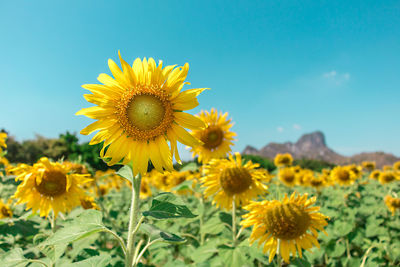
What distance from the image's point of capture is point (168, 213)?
5.36 feet

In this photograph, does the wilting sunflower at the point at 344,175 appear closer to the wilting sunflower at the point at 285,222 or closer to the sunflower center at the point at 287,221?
the wilting sunflower at the point at 285,222

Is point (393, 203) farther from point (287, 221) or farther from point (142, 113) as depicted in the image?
point (142, 113)

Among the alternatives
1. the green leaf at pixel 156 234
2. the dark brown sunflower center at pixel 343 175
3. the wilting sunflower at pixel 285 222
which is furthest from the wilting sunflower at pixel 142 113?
the dark brown sunflower center at pixel 343 175

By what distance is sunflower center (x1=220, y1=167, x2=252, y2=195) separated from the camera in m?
3.41

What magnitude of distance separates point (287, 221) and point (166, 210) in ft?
4.37

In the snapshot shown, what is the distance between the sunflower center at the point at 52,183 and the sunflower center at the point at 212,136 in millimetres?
2276

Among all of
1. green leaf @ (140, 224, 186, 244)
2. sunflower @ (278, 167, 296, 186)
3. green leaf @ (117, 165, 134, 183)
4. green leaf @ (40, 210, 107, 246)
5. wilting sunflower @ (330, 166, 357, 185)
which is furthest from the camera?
sunflower @ (278, 167, 296, 186)

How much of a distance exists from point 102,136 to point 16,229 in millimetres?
2192

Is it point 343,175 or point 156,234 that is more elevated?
point 343,175

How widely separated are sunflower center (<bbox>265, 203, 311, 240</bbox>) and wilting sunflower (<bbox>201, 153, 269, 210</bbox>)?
84cm

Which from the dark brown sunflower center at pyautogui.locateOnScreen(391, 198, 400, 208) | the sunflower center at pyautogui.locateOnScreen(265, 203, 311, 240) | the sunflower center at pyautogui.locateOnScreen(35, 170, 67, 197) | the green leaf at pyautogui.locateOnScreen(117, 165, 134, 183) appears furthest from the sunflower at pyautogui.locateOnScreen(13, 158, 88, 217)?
the dark brown sunflower center at pyautogui.locateOnScreen(391, 198, 400, 208)

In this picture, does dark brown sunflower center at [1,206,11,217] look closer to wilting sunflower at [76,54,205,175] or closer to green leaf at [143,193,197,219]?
wilting sunflower at [76,54,205,175]

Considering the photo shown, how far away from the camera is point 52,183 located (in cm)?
305

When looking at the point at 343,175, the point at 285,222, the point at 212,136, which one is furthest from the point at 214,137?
the point at 343,175
